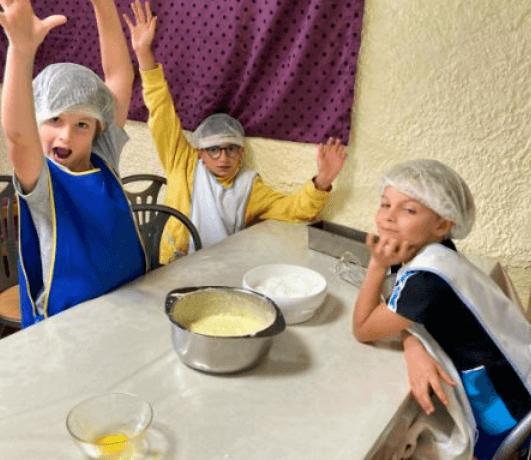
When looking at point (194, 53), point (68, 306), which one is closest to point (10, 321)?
point (68, 306)

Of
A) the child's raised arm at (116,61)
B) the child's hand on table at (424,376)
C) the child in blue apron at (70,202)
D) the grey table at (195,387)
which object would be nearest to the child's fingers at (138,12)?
the child's raised arm at (116,61)

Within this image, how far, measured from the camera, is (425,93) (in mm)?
1729

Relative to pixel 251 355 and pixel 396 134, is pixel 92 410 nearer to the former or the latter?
pixel 251 355

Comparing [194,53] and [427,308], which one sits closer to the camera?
[427,308]

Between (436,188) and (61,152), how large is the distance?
904 millimetres

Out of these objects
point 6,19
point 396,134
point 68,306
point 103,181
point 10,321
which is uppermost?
point 6,19

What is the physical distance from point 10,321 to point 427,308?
1223 millimetres

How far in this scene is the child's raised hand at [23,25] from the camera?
925 mm

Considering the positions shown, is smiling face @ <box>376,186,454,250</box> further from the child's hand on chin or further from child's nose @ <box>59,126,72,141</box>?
child's nose @ <box>59,126,72,141</box>

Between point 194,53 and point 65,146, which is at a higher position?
point 194,53

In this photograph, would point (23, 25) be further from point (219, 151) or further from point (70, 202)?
point (219, 151)

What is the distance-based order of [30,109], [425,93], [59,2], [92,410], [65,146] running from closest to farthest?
[92,410] → [30,109] → [65,146] → [425,93] → [59,2]

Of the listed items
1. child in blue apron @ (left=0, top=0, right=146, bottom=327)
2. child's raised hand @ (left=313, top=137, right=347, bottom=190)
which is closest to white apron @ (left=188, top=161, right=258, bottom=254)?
child's raised hand @ (left=313, top=137, right=347, bottom=190)

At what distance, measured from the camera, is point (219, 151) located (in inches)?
74.0
